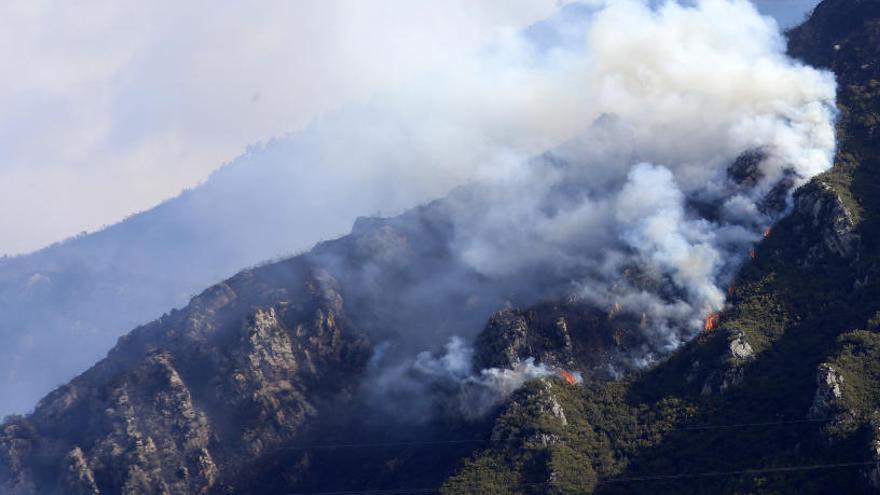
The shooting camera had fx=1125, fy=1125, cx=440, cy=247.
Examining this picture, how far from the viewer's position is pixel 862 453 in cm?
18550

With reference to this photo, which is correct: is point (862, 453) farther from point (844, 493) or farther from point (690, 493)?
point (690, 493)

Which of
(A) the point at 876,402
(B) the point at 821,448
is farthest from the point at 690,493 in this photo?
(A) the point at 876,402

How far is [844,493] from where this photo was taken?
18312cm

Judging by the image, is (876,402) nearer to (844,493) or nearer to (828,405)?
(828,405)

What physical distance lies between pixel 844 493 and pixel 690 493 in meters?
27.3

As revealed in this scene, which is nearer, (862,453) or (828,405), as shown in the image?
(862,453)

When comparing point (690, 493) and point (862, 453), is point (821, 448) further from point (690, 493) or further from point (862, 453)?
point (690, 493)

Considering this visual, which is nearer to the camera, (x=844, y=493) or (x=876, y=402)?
(x=844, y=493)

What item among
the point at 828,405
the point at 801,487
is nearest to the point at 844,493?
the point at 801,487

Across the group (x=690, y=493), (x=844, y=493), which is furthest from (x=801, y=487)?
(x=690, y=493)

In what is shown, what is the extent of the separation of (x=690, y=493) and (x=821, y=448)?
23.8 meters

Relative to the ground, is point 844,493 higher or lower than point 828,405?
lower

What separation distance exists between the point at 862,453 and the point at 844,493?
7.56 m

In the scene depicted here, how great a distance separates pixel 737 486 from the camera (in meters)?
195
